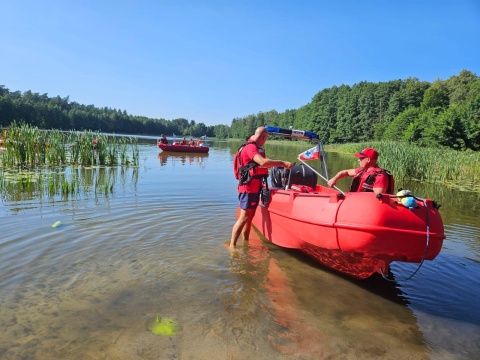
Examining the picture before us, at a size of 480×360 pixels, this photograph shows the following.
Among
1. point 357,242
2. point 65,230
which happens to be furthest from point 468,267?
point 65,230

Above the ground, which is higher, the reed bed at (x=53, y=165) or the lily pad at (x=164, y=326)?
the reed bed at (x=53, y=165)

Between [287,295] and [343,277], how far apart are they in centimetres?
104

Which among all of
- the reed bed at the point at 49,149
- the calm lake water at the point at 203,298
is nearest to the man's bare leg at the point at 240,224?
the calm lake water at the point at 203,298

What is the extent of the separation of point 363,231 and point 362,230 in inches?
0.6

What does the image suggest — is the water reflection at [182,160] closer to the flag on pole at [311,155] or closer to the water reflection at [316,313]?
the flag on pole at [311,155]

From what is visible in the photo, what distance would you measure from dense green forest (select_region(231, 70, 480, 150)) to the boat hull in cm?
3996

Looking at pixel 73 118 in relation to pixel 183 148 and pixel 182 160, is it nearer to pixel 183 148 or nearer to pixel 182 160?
pixel 183 148

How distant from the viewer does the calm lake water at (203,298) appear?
2.92 m

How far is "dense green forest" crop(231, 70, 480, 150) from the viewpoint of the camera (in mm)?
38594

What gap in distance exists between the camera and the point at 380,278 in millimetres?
4656

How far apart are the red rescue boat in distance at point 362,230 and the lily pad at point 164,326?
200 centimetres

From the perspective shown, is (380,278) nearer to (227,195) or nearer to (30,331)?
(30,331)

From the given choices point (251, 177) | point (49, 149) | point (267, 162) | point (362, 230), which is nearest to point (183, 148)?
point (49, 149)

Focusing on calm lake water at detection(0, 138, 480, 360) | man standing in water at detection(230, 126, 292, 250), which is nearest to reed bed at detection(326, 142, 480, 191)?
calm lake water at detection(0, 138, 480, 360)
